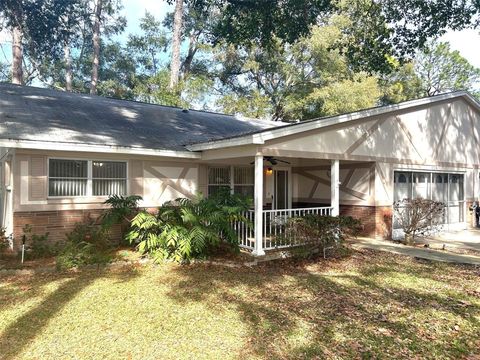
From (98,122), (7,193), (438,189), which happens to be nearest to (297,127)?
(98,122)

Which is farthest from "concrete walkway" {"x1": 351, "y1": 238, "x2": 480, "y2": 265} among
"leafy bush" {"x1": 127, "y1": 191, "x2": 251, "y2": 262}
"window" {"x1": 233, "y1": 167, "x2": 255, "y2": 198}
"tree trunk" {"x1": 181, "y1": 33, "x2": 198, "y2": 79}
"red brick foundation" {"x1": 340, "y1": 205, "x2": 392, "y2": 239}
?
"tree trunk" {"x1": 181, "y1": 33, "x2": 198, "y2": 79}

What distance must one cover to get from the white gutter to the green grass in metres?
2.70

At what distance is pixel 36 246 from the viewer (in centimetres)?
814

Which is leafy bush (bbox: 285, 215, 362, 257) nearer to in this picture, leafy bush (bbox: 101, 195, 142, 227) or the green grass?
the green grass

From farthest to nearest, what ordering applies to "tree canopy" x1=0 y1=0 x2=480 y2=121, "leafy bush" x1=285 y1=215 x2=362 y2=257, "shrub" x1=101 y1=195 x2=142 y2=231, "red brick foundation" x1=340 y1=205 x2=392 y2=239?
"tree canopy" x1=0 y1=0 x2=480 y2=121 → "red brick foundation" x1=340 y1=205 x2=392 y2=239 → "leafy bush" x1=285 y1=215 x2=362 y2=257 → "shrub" x1=101 y1=195 x2=142 y2=231

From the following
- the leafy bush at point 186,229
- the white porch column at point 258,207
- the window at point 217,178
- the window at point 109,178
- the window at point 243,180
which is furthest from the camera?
the window at point 243,180

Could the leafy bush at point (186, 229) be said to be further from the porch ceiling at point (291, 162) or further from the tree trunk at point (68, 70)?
the tree trunk at point (68, 70)

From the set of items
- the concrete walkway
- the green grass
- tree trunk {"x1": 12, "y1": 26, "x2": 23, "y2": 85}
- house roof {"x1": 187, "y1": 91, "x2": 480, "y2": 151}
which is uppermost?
tree trunk {"x1": 12, "y1": 26, "x2": 23, "y2": 85}

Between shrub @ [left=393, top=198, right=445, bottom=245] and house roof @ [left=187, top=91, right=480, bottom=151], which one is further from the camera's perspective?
shrub @ [left=393, top=198, right=445, bottom=245]

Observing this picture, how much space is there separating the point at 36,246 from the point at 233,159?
18.8 feet

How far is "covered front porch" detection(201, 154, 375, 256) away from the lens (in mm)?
8945

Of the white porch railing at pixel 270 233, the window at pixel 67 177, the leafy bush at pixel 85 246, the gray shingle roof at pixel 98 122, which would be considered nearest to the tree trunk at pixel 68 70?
the gray shingle roof at pixel 98 122

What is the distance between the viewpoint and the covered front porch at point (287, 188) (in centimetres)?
895

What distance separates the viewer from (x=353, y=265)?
27.3ft
